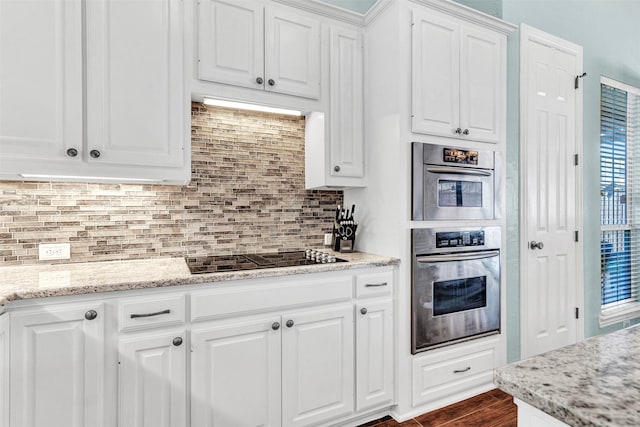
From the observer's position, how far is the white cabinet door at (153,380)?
1.47 meters

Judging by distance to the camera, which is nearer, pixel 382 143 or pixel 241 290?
pixel 241 290

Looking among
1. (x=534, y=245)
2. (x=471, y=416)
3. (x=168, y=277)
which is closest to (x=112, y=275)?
(x=168, y=277)

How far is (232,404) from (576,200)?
3030mm

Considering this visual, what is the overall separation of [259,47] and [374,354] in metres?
1.95

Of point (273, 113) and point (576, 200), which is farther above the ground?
point (273, 113)

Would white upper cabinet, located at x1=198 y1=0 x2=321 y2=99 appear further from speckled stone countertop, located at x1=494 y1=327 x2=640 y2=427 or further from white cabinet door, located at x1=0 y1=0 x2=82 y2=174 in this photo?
speckled stone countertop, located at x1=494 y1=327 x2=640 y2=427

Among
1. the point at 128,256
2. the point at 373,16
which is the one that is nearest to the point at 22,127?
the point at 128,256

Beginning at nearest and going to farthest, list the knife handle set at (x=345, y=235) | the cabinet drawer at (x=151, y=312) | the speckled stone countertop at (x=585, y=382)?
the speckled stone countertop at (x=585, y=382) → the cabinet drawer at (x=151, y=312) → the knife handle set at (x=345, y=235)

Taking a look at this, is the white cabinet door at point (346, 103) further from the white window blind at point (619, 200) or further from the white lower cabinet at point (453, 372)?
the white window blind at point (619, 200)

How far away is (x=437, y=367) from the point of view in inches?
86.0

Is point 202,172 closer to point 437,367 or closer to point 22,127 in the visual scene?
point 22,127

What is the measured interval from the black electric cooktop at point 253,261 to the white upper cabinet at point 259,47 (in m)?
1.04

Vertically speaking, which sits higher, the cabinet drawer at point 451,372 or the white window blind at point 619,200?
the white window blind at point 619,200

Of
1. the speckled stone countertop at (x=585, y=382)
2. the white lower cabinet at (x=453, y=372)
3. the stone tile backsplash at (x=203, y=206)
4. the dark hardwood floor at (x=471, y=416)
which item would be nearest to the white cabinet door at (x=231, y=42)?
the stone tile backsplash at (x=203, y=206)
